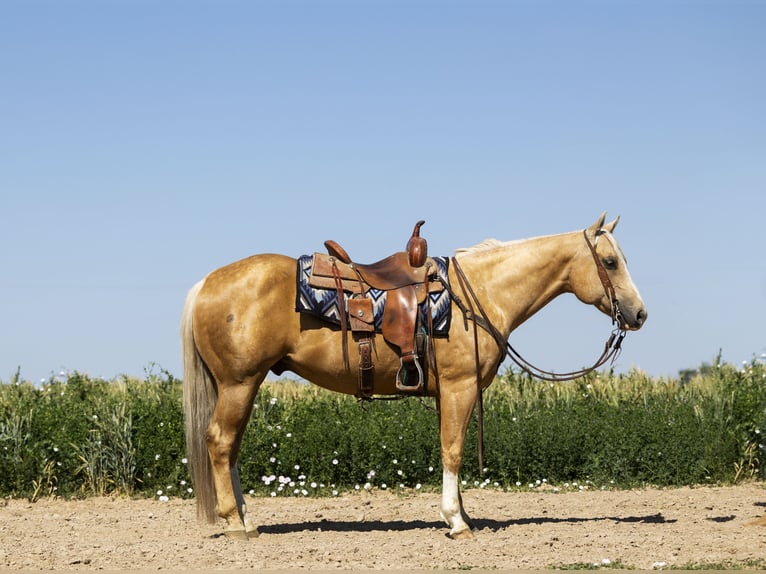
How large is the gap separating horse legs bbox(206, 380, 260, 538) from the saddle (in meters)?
0.92

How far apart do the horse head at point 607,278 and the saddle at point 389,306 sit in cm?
129

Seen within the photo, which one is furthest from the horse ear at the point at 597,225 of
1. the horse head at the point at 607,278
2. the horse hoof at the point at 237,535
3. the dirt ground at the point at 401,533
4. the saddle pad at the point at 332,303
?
the horse hoof at the point at 237,535

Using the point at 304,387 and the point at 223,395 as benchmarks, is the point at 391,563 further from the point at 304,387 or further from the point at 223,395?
A: the point at 304,387

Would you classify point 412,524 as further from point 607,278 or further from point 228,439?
point 607,278

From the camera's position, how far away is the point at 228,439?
310 inches

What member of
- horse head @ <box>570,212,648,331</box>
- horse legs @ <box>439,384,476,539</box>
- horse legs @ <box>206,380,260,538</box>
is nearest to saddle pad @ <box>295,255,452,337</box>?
horse legs @ <box>439,384,476,539</box>

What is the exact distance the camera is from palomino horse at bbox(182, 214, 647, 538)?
310 inches

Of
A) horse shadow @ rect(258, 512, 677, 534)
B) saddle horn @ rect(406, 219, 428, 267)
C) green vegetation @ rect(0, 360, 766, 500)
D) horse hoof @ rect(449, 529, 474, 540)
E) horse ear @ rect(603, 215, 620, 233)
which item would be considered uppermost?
horse ear @ rect(603, 215, 620, 233)

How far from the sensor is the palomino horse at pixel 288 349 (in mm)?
7883

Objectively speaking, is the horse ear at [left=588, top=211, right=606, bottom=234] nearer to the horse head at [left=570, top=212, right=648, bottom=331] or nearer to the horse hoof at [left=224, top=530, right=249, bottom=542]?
the horse head at [left=570, top=212, right=648, bottom=331]

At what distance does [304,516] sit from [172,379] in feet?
14.5

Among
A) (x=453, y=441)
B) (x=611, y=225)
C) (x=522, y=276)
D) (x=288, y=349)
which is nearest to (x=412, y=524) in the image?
(x=453, y=441)

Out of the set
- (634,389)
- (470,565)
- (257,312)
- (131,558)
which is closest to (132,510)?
(131,558)

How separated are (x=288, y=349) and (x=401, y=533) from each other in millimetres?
1908
